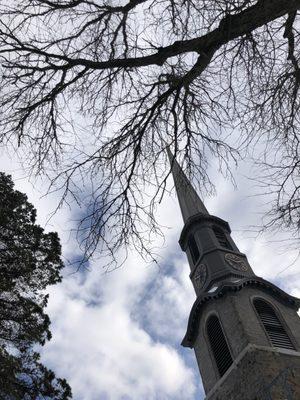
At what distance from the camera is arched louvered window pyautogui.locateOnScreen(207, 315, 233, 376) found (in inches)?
679

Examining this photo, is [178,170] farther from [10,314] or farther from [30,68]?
[10,314]

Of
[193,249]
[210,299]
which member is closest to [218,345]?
[210,299]

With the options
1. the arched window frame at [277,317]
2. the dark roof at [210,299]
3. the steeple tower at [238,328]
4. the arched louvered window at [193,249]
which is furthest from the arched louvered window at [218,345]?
the arched louvered window at [193,249]

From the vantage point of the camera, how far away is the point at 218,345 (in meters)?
18.3

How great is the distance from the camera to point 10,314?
10047 mm

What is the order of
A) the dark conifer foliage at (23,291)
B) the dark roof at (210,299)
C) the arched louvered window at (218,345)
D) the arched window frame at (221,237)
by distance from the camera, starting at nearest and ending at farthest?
the dark conifer foliage at (23,291), the arched louvered window at (218,345), the dark roof at (210,299), the arched window frame at (221,237)

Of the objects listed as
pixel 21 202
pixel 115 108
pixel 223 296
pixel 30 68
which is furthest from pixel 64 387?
pixel 223 296

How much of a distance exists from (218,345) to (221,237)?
8511 mm

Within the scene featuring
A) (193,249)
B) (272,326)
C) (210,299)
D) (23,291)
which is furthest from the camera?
(193,249)

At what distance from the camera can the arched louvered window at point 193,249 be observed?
25044mm

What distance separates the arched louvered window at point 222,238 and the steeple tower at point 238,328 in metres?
0.12

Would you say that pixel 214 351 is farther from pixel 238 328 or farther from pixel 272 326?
pixel 272 326

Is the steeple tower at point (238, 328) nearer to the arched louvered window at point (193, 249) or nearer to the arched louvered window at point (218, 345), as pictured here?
the arched louvered window at point (218, 345)

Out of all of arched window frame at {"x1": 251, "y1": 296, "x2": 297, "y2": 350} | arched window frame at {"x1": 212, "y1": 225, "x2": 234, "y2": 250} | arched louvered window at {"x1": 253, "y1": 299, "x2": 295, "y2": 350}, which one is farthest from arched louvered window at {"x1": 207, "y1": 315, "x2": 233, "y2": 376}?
arched window frame at {"x1": 212, "y1": 225, "x2": 234, "y2": 250}
